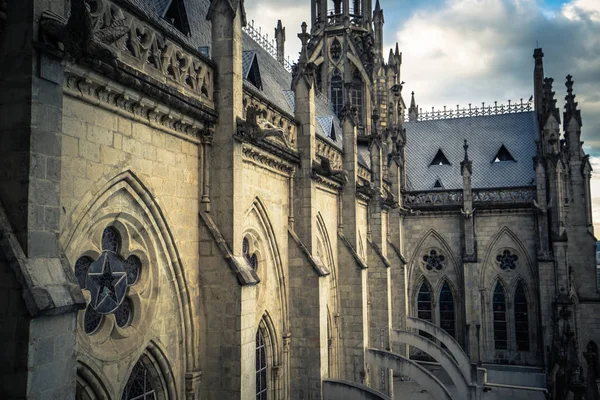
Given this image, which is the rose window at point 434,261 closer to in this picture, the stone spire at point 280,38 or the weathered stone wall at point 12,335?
the stone spire at point 280,38

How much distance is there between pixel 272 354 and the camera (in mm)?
13141

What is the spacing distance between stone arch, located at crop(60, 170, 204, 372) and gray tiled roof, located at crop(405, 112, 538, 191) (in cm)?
2770

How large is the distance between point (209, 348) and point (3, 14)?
21.2 ft

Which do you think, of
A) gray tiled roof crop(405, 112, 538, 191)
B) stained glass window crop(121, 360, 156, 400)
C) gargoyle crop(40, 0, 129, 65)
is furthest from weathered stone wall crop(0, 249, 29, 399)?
gray tiled roof crop(405, 112, 538, 191)

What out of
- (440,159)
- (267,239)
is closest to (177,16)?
(267,239)

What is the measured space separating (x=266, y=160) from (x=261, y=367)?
211 inches

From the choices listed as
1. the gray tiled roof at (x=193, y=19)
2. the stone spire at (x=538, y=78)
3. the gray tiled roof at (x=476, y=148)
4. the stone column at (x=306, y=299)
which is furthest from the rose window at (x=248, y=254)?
the stone spire at (x=538, y=78)

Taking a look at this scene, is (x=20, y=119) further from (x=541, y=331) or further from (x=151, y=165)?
(x=541, y=331)

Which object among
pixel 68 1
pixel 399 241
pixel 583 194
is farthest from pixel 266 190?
pixel 583 194

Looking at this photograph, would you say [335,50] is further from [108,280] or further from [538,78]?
[108,280]

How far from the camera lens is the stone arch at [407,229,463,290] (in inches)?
1243

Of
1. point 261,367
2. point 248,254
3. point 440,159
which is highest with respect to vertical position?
point 440,159

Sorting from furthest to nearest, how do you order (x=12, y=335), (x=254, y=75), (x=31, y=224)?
1. (x=254, y=75)
2. (x=31, y=224)
3. (x=12, y=335)

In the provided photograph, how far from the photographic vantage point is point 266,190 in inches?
510
